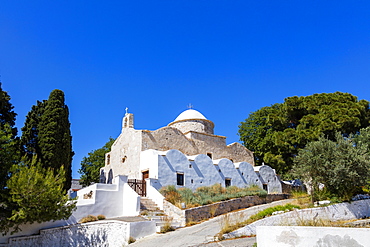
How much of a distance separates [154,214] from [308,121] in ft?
50.8

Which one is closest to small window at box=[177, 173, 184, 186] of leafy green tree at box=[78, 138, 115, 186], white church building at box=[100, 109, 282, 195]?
white church building at box=[100, 109, 282, 195]

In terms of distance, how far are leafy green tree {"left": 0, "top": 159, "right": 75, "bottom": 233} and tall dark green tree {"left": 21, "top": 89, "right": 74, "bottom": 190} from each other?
507 cm

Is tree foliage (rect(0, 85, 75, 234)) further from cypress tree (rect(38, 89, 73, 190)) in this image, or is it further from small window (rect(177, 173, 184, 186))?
small window (rect(177, 173, 184, 186))

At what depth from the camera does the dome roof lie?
3022 cm

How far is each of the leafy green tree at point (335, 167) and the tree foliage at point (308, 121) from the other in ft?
17.4

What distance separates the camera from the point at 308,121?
25.5 metres

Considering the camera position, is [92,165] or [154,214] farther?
[92,165]

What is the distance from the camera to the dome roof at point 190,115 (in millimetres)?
30219

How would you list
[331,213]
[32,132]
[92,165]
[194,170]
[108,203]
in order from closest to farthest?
[331,213] → [108,203] → [32,132] → [194,170] → [92,165]

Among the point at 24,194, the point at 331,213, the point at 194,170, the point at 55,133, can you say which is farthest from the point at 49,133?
the point at 331,213

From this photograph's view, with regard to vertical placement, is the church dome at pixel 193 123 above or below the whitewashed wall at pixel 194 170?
above

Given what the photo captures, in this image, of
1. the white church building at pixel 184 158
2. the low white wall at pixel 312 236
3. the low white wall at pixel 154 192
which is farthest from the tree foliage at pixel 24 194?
the low white wall at pixel 312 236

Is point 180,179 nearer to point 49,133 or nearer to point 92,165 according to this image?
point 49,133

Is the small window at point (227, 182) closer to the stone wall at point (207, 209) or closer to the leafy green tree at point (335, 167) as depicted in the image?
the stone wall at point (207, 209)
